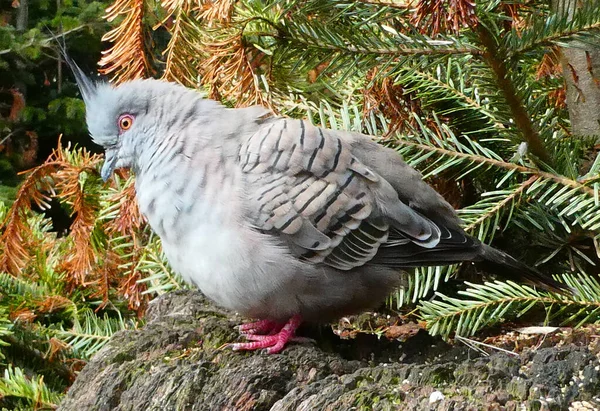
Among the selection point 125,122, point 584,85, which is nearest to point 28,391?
point 125,122

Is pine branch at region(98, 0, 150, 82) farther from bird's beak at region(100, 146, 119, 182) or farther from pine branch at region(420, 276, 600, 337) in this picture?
pine branch at region(420, 276, 600, 337)

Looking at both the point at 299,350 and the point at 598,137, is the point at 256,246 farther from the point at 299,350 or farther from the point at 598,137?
the point at 598,137

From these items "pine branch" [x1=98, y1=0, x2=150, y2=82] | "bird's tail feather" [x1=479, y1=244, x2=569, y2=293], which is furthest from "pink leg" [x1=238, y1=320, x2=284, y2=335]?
"pine branch" [x1=98, y1=0, x2=150, y2=82]

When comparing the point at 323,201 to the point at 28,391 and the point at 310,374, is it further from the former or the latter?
the point at 28,391

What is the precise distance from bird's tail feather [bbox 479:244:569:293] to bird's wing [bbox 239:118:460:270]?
0.14m

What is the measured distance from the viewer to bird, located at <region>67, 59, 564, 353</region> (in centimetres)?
164

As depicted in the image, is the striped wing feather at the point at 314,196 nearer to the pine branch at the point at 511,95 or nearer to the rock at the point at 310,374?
the rock at the point at 310,374

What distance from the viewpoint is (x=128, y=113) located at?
6.32 feet

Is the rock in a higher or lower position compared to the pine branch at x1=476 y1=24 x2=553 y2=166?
lower

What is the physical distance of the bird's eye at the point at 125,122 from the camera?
1.93 metres

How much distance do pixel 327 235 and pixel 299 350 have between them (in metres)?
0.28

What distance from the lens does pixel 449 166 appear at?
5.84 ft

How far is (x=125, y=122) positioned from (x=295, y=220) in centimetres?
60

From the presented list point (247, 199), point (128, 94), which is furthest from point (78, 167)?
point (247, 199)
